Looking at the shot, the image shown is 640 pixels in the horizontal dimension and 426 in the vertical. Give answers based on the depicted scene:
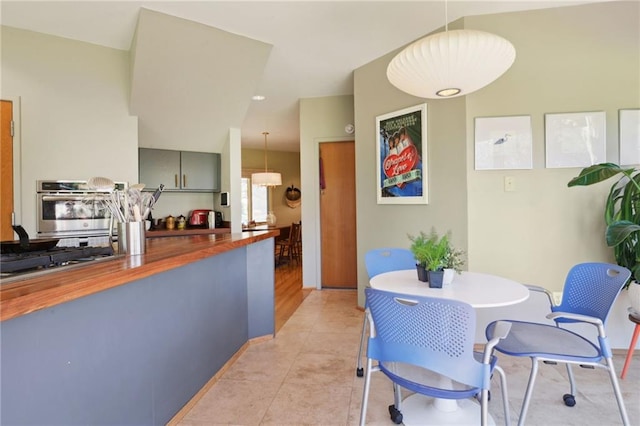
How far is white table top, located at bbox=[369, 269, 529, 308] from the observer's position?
4.91 ft

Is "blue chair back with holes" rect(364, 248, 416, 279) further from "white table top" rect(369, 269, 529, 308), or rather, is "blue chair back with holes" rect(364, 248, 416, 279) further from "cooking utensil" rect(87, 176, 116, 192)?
"cooking utensil" rect(87, 176, 116, 192)

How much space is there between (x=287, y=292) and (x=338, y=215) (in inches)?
49.9

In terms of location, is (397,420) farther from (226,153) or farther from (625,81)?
(226,153)

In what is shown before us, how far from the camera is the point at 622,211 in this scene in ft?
7.45

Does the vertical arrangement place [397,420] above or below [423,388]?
below

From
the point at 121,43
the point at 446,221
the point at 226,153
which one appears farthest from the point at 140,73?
the point at 446,221

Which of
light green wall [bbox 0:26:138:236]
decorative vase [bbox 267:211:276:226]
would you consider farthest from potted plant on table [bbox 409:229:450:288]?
decorative vase [bbox 267:211:276:226]

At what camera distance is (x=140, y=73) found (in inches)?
121

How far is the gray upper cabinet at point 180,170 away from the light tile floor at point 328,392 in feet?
8.58

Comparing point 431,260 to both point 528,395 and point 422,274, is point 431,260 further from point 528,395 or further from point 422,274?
point 528,395

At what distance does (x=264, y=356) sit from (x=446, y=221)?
72.4 inches

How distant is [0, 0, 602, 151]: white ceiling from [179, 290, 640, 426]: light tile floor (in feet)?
8.57

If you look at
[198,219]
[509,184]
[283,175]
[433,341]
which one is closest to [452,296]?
[433,341]

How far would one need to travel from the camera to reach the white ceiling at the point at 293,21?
247 centimetres
